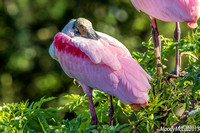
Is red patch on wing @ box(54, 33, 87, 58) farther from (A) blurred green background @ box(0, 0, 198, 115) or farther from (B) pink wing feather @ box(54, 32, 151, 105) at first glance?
(A) blurred green background @ box(0, 0, 198, 115)

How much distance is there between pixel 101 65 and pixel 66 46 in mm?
285

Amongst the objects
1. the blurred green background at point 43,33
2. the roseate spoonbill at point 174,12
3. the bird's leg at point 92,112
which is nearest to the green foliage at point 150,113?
the bird's leg at point 92,112

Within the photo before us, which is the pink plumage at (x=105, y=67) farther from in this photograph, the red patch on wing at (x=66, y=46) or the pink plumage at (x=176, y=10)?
the pink plumage at (x=176, y=10)

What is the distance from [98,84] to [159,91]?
42cm

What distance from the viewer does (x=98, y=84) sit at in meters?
2.97

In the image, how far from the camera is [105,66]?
9.64 ft

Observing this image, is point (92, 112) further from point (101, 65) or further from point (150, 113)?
point (150, 113)

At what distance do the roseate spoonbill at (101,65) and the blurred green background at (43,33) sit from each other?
313 cm

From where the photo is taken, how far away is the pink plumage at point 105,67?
9.07 feet

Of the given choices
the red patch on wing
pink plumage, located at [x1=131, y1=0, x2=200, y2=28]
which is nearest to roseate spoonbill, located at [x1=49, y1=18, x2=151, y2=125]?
the red patch on wing

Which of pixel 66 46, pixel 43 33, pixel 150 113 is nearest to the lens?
pixel 150 113

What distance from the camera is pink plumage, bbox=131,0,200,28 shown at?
307 cm

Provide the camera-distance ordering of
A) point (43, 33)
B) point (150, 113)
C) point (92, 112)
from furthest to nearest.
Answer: point (43, 33) → point (92, 112) → point (150, 113)

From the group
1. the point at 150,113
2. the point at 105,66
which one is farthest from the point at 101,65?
the point at 150,113
